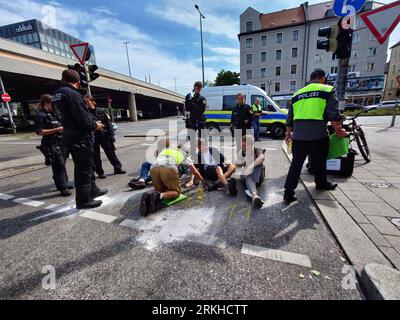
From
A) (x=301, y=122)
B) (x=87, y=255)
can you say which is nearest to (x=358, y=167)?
(x=301, y=122)

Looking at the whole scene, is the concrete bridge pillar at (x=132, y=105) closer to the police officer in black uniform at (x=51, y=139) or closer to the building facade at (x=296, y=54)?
the building facade at (x=296, y=54)

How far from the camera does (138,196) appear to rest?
3727 millimetres

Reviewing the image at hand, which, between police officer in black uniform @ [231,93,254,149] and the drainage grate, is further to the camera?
police officer in black uniform @ [231,93,254,149]

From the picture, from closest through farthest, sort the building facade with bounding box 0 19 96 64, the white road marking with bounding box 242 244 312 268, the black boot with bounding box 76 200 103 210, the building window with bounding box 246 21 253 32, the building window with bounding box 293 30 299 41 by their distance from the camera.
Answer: the white road marking with bounding box 242 244 312 268 → the black boot with bounding box 76 200 103 210 → the building window with bounding box 293 30 299 41 → the building window with bounding box 246 21 253 32 → the building facade with bounding box 0 19 96 64

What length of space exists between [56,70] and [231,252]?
78.5ft

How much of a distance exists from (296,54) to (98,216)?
138 feet

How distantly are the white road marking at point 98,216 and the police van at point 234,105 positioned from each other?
8.14 metres

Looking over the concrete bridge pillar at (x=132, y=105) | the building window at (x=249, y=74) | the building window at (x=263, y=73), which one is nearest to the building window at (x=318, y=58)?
the building window at (x=263, y=73)

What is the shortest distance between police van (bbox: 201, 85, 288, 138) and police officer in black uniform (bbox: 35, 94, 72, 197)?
7658mm

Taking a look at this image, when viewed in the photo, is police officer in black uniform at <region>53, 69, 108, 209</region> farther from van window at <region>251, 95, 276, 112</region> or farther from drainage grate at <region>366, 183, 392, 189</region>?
van window at <region>251, 95, 276, 112</region>

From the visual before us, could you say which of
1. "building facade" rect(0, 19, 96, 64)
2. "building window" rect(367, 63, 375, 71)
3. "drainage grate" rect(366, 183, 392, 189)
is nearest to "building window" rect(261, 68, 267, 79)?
"building window" rect(367, 63, 375, 71)

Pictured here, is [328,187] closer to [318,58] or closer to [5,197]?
[5,197]

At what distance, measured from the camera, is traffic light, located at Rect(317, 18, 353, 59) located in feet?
11.6
